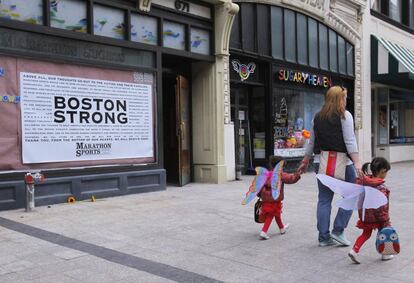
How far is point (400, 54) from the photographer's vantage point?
1900 cm

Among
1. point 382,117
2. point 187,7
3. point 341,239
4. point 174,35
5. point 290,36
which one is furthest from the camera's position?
point 382,117

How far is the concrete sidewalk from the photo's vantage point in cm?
471

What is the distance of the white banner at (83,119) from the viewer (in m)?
8.51

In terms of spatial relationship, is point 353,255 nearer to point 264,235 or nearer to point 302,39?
point 264,235

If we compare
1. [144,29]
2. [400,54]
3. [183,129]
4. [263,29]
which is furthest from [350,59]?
[144,29]

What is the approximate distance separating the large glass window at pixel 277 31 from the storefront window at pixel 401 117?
9313 mm

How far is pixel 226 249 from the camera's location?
5707mm

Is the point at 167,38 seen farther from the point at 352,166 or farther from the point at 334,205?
the point at 352,166

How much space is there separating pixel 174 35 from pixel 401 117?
15.1 metres

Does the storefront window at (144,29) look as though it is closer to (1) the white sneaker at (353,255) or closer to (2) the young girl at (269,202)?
(2) the young girl at (269,202)

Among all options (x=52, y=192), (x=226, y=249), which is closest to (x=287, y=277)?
(x=226, y=249)

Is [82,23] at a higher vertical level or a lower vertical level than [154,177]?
higher

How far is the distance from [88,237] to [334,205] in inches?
183

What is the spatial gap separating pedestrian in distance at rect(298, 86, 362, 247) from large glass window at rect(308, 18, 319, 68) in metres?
10.7
